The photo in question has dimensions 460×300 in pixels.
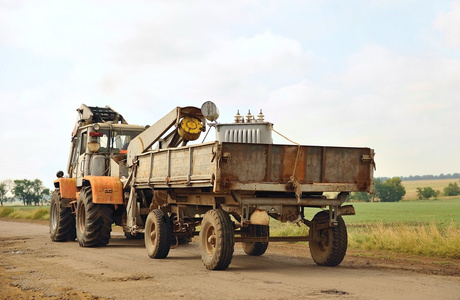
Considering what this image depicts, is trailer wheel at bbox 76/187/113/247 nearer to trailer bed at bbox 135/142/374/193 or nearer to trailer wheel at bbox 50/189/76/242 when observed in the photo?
trailer wheel at bbox 50/189/76/242

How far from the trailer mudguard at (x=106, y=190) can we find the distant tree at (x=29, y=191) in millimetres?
105145

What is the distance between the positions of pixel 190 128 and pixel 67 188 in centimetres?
568

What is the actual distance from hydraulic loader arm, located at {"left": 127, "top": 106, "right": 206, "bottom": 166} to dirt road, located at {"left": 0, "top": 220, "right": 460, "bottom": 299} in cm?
247

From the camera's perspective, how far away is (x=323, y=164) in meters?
10.3

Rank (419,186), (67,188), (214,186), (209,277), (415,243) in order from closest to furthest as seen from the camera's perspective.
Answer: (209,277) < (214,186) < (415,243) < (67,188) < (419,186)

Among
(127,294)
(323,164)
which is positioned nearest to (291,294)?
(127,294)

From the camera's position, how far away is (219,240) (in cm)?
Result: 966

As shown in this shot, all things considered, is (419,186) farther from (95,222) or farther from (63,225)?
(95,222)

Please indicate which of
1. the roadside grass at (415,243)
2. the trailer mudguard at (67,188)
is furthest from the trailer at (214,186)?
the roadside grass at (415,243)

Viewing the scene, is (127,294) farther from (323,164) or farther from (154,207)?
(154,207)

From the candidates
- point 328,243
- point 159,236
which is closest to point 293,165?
point 328,243

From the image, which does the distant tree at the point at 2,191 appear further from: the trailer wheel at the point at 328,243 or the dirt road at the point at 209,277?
the trailer wheel at the point at 328,243

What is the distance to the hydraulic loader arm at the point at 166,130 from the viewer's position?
12914 mm

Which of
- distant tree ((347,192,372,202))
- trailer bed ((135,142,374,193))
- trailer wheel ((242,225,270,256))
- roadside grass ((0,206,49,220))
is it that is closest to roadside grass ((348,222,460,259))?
trailer wheel ((242,225,270,256))
